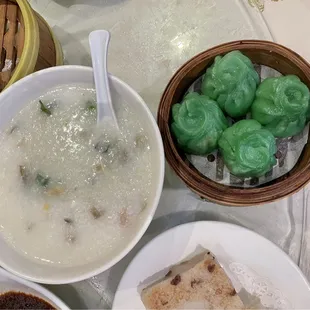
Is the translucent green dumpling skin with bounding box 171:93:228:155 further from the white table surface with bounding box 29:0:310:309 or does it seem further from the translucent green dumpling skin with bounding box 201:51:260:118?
the white table surface with bounding box 29:0:310:309

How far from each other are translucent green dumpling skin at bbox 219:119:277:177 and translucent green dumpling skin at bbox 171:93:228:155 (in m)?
0.04

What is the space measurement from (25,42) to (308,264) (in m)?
1.03

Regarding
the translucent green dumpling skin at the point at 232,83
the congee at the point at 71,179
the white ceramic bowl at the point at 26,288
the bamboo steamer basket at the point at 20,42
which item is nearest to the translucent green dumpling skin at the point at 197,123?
the translucent green dumpling skin at the point at 232,83

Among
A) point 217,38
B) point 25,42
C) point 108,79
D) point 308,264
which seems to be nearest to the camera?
point 108,79

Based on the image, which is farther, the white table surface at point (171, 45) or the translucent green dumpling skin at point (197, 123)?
the white table surface at point (171, 45)

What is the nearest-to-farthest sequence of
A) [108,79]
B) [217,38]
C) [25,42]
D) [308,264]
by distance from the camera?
[108,79], [25,42], [308,264], [217,38]

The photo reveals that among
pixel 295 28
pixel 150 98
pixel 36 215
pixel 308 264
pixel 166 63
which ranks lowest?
pixel 308 264

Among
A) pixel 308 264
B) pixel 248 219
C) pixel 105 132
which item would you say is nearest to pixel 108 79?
pixel 105 132

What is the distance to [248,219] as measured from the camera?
1.48 metres

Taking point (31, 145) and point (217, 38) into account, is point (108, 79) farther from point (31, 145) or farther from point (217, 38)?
point (217, 38)

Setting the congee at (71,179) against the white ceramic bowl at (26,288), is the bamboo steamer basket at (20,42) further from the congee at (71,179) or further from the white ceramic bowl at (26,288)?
the white ceramic bowl at (26,288)

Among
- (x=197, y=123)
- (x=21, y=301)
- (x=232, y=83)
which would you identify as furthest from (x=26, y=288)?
(x=232, y=83)

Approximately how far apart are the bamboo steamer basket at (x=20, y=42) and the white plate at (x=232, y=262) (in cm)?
60

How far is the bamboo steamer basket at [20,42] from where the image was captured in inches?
51.0
